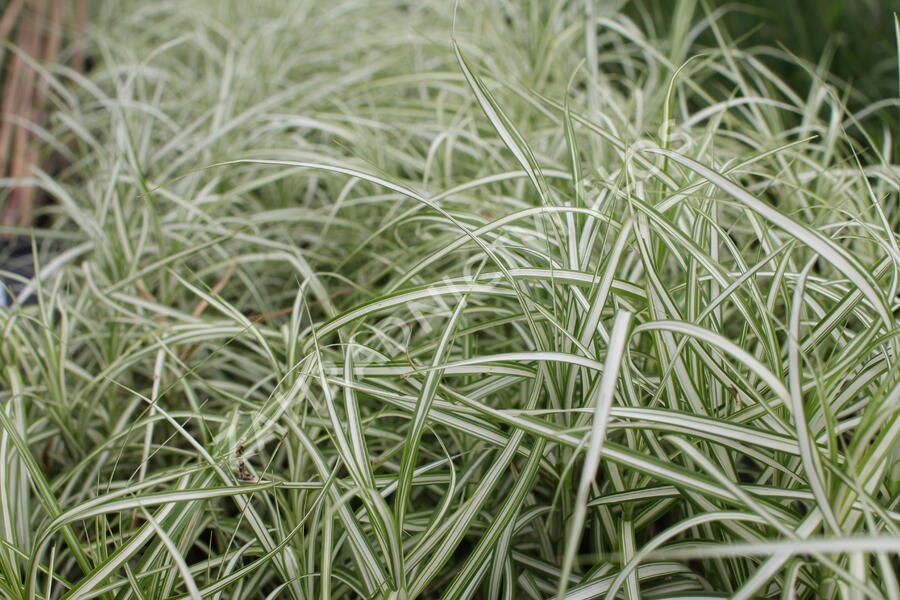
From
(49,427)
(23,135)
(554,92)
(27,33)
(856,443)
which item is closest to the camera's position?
(856,443)

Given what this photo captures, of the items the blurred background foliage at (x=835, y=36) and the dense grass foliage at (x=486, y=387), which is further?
the blurred background foliage at (x=835, y=36)

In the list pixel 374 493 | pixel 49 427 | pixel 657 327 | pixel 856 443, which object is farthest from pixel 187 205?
pixel 856 443

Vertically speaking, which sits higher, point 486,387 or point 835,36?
point 835,36

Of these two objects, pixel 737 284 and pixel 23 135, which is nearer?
pixel 737 284

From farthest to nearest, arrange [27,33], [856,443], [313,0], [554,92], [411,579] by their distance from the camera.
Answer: [313,0] < [27,33] < [554,92] < [411,579] < [856,443]

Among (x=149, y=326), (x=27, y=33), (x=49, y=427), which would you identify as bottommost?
(x=49, y=427)

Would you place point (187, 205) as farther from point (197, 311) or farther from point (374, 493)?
point (374, 493)

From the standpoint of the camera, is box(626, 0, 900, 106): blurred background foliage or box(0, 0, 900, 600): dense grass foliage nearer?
box(0, 0, 900, 600): dense grass foliage

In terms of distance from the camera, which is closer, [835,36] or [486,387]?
[486,387]
